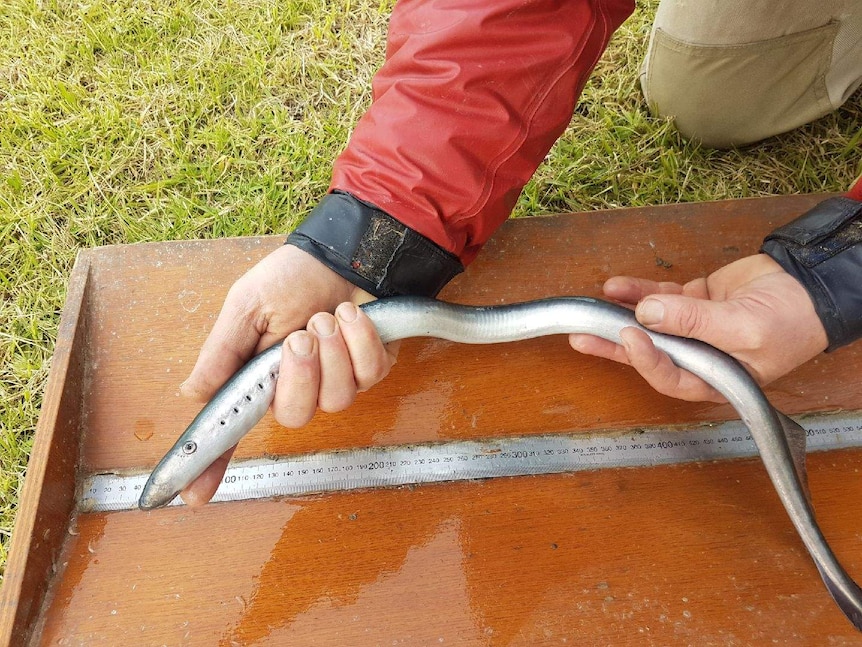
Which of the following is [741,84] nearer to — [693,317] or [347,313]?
[693,317]

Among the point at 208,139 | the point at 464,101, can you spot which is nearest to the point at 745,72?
the point at 464,101

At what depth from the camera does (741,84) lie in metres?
2.18

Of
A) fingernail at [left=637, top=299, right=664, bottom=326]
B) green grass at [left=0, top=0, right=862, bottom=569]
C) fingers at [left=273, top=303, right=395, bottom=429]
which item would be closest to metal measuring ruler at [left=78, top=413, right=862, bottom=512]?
fingers at [left=273, top=303, right=395, bottom=429]

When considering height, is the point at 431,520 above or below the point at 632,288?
below

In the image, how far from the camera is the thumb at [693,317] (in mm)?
1386

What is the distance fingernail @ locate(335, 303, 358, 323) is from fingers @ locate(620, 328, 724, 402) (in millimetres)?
625

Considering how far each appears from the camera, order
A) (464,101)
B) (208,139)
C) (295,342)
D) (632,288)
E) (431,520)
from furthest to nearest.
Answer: (208,139)
(632,288)
(431,520)
(464,101)
(295,342)

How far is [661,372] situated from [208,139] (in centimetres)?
196

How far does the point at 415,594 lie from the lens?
1411mm

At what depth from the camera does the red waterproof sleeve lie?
53.4 inches

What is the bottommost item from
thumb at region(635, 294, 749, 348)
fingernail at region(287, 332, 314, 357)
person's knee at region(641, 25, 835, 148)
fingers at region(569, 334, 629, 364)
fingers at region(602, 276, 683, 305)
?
fingers at region(569, 334, 629, 364)

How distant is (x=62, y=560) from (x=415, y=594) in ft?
2.91

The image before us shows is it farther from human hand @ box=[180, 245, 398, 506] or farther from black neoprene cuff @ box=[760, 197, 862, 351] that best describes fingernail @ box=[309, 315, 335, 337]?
black neoprene cuff @ box=[760, 197, 862, 351]

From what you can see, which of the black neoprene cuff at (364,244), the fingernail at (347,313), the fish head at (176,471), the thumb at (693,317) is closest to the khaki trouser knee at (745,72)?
the thumb at (693,317)
